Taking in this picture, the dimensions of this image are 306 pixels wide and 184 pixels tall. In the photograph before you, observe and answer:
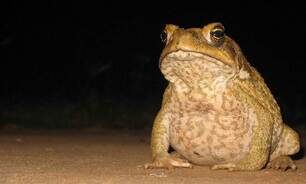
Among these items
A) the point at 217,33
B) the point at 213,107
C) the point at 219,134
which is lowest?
the point at 219,134

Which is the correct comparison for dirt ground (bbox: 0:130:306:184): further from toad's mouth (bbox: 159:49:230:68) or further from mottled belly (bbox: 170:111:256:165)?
toad's mouth (bbox: 159:49:230:68)

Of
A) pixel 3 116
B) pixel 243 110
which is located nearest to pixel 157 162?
pixel 243 110

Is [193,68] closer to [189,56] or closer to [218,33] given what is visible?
[189,56]

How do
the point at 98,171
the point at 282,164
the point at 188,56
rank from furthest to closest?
the point at 282,164
the point at 188,56
the point at 98,171

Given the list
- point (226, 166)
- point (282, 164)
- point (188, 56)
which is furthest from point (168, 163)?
point (282, 164)

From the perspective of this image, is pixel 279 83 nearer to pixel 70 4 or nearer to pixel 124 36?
pixel 124 36
